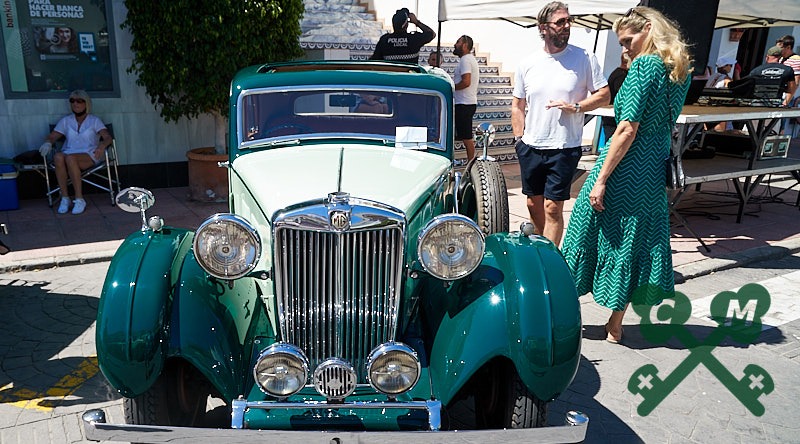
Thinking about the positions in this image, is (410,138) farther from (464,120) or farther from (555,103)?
(464,120)

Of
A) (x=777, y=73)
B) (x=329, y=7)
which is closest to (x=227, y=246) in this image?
(x=777, y=73)

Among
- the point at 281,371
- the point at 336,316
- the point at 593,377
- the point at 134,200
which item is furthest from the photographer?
the point at 593,377

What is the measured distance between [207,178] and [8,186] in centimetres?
207

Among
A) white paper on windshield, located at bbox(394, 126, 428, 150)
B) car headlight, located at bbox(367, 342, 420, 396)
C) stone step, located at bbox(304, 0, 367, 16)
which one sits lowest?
car headlight, located at bbox(367, 342, 420, 396)

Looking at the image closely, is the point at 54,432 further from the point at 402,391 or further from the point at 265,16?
the point at 265,16

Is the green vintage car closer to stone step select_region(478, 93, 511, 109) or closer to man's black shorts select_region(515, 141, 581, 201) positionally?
man's black shorts select_region(515, 141, 581, 201)

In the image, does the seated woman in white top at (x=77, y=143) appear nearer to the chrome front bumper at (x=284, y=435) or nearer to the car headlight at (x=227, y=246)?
the car headlight at (x=227, y=246)

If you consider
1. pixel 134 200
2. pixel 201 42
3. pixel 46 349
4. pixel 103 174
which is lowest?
pixel 46 349

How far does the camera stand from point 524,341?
8.14ft

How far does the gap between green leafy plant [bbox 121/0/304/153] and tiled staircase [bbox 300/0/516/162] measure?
2.25m

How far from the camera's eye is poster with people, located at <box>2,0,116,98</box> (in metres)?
7.12

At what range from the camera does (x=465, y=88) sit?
824cm

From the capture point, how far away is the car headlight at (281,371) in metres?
2.41

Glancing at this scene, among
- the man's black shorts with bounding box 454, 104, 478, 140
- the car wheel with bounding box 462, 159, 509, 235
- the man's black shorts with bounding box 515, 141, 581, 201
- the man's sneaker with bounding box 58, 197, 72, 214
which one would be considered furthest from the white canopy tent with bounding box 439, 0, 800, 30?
the man's sneaker with bounding box 58, 197, 72, 214
